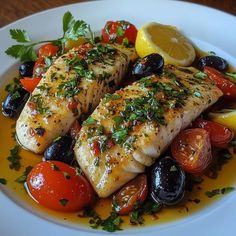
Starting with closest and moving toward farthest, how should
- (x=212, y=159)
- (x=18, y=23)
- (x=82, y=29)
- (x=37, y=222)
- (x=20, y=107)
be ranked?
(x=37, y=222)
(x=212, y=159)
(x=20, y=107)
(x=82, y=29)
(x=18, y=23)

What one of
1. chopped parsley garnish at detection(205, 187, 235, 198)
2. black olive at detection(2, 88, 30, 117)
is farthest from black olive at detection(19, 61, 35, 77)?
chopped parsley garnish at detection(205, 187, 235, 198)

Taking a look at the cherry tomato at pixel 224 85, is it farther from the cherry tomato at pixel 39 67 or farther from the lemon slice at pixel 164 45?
the cherry tomato at pixel 39 67

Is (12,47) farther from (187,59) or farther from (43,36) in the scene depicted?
(187,59)

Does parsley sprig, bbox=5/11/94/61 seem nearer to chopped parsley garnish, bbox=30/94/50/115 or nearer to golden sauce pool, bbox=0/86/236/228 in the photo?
chopped parsley garnish, bbox=30/94/50/115

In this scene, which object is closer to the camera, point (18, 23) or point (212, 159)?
point (212, 159)

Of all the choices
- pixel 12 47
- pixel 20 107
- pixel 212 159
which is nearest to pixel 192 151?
pixel 212 159

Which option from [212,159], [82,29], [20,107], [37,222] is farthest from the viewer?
[82,29]

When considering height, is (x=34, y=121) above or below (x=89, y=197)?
above
